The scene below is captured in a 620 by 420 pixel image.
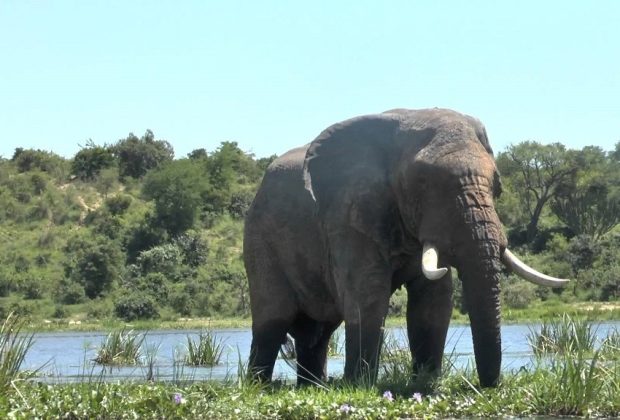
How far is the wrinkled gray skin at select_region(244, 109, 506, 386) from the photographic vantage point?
10.8m

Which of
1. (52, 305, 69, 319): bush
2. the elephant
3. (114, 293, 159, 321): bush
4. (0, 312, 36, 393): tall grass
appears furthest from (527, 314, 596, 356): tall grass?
(52, 305, 69, 319): bush

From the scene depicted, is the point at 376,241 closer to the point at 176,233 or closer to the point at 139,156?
the point at 176,233

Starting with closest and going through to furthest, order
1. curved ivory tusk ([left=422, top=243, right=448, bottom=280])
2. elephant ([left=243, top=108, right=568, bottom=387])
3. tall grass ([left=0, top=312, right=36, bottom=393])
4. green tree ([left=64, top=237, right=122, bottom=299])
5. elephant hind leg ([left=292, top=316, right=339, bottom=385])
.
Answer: curved ivory tusk ([left=422, top=243, right=448, bottom=280]) → elephant ([left=243, top=108, right=568, bottom=387]) → tall grass ([left=0, top=312, right=36, bottom=393]) → elephant hind leg ([left=292, top=316, right=339, bottom=385]) → green tree ([left=64, top=237, right=122, bottom=299])

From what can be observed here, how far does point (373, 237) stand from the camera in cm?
1205

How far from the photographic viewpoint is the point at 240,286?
54312 millimetres

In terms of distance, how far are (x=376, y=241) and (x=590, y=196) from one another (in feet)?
191

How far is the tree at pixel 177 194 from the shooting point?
220 feet

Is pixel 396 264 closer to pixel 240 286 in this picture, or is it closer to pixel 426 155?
pixel 426 155

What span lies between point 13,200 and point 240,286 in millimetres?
30046

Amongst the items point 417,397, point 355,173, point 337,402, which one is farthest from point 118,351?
point 417,397

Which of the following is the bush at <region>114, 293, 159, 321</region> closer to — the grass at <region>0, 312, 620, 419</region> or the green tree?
the green tree

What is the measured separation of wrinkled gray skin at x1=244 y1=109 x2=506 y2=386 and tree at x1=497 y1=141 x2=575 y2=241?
191ft

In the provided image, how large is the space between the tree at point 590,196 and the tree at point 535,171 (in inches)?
30.4

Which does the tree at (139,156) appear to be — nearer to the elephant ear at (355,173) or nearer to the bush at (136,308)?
the bush at (136,308)
